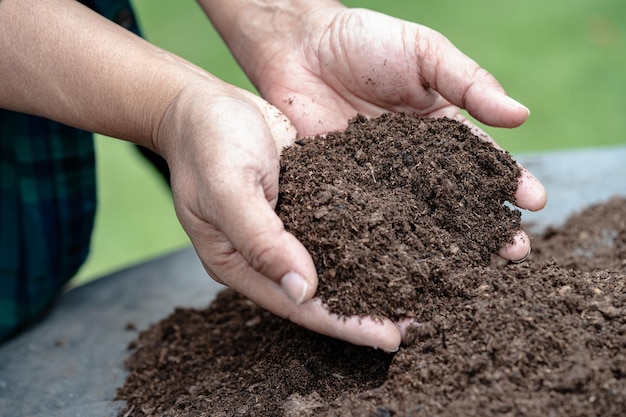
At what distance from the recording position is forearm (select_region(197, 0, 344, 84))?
1.98 metres

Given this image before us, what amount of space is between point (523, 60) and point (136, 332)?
381cm

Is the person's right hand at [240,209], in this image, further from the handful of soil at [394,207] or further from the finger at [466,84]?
the finger at [466,84]

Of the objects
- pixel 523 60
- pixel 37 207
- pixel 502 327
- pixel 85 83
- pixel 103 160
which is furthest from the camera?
pixel 523 60

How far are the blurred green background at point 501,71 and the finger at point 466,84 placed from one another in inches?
89.2

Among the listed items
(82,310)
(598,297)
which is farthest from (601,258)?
(82,310)

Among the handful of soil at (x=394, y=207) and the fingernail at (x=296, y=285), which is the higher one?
the handful of soil at (x=394, y=207)

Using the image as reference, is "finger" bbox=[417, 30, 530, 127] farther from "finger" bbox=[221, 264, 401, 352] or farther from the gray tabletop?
the gray tabletop

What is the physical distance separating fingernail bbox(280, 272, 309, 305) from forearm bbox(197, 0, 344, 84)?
97cm

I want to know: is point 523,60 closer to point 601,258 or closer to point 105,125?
point 601,258

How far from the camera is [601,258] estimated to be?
5.98 ft

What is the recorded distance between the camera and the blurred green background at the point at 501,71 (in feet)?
12.8

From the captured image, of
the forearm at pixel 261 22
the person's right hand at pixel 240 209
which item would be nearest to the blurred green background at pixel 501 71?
the forearm at pixel 261 22

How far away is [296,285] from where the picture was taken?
1224 millimetres

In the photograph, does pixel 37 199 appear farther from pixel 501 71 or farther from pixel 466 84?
pixel 501 71
